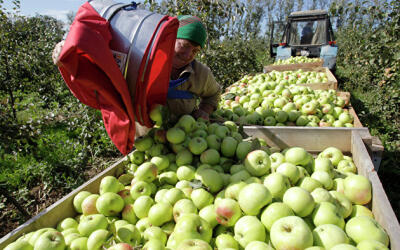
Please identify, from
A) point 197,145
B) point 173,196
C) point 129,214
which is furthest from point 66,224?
point 197,145

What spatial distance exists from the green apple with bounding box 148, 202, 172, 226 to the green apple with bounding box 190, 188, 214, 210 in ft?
0.65

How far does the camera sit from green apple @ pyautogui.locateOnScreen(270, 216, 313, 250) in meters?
1.21

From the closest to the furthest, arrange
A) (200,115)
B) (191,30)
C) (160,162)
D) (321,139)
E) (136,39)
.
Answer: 1. (136,39)
2. (160,162)
3. (191,30)
4. (321,139)
5. (200,115)

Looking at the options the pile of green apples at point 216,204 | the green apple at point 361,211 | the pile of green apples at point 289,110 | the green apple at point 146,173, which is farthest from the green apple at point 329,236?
the pile of green apples at point 289,110

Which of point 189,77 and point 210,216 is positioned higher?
point 189,77

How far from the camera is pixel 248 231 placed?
4.57ft

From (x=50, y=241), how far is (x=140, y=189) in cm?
66

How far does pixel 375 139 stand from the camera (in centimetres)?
247

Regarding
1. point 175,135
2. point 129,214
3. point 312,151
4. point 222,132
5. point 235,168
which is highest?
point 175,135

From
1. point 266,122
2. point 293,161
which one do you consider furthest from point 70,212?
point 266,122

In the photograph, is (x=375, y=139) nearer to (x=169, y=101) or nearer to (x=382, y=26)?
(x=169, y=101)

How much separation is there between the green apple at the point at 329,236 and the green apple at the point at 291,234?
0.09 meters

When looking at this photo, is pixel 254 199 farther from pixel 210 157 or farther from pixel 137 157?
pixel 137 157

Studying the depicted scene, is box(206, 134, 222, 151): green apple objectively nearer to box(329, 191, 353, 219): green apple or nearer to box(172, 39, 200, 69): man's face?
box(172, 39, 200, 69): man's face
